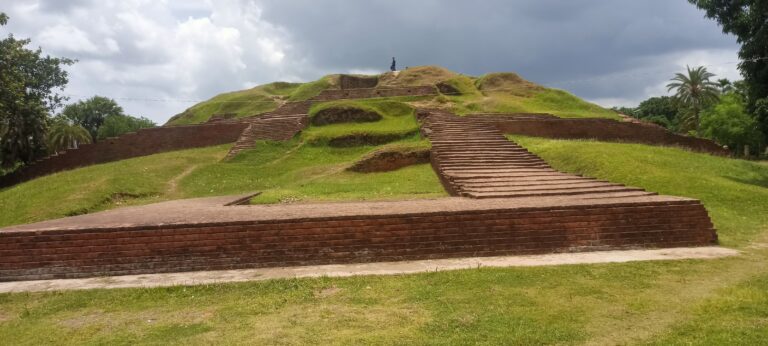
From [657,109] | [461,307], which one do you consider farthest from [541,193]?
[657,109]

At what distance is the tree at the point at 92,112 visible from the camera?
5209cm

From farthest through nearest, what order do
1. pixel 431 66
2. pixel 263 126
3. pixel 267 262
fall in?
pixel 431 66 < pixel 263 126 < pixel 267 262

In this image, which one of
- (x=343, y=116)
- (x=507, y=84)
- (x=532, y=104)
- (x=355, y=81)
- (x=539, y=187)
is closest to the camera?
(x=539, y=187)

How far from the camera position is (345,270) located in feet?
21.1

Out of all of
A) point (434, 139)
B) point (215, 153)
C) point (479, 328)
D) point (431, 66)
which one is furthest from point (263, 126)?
point (479, 328)

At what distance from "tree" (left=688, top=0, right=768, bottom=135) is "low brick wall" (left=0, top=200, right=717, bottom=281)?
30.5ft

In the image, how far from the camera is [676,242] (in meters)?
7.30

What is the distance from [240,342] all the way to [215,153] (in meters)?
16.9

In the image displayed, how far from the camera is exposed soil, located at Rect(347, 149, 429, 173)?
15391mm

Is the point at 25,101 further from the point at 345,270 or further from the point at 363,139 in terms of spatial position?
the point at 345,270

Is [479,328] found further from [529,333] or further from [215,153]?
[215,153]

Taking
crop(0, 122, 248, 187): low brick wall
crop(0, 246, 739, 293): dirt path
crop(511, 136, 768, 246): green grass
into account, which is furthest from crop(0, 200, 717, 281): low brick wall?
crop(0, 122, 248, 187): low brick wall

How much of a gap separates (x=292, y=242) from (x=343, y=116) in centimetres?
1508

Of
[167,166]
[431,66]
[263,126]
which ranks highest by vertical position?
[431,66]
